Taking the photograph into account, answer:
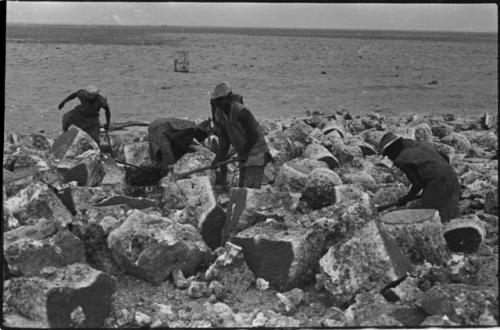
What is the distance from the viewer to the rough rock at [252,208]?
15.6 ft

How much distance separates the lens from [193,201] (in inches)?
204

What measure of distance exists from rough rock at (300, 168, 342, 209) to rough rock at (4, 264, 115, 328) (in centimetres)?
212

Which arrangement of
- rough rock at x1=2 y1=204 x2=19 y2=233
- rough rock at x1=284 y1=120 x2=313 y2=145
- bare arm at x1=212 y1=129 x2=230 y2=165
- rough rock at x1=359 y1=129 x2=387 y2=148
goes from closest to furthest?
1. rough rock at x1=2 y1=204 x2=19 y2=233
2. bare arm at x1=212 y1=129 x2=230 y2=165
3. rough rock at x1=284 y1=120 x2=313 y2=145
4. rough rock at x1=359 y1=129 x2=387 y2=148

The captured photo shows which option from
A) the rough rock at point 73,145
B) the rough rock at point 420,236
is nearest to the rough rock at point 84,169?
the rough rock at point 73,145

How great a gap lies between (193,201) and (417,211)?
188 cm

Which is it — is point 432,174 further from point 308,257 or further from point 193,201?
point 193,201

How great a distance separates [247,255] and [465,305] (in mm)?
1565

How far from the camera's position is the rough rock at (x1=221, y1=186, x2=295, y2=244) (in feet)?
15.6

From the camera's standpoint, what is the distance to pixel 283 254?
4.29 m

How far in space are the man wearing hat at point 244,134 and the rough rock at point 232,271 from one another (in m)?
1.72

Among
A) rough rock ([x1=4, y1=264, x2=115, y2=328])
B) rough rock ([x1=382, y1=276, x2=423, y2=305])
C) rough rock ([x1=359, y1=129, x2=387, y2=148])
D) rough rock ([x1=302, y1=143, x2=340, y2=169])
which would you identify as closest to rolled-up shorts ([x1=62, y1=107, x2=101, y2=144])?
rough rock ([x1=302, y1=143, x2=340, y2=169])

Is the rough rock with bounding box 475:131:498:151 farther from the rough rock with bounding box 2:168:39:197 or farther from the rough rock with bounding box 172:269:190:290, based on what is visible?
the rough rock with bounding box 2:168:39:197

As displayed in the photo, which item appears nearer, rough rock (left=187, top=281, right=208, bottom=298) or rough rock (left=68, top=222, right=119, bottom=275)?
rough rock (left=187, top=281, right=208, bottom=298)

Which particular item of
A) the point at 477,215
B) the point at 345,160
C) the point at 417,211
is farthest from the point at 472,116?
the point at 417,211
